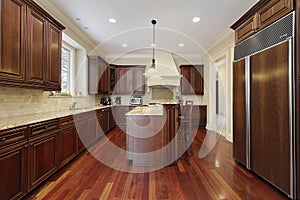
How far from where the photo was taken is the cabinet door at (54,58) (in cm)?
318

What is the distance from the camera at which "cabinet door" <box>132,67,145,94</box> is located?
778 cm

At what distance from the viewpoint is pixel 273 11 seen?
8.09 feet

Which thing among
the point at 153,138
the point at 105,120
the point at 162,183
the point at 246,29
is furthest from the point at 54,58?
the point at 246,29

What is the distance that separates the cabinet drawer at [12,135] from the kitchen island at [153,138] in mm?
1623

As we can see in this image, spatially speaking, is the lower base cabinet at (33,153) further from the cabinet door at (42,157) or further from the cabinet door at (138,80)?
the cabinet door at (138,80)

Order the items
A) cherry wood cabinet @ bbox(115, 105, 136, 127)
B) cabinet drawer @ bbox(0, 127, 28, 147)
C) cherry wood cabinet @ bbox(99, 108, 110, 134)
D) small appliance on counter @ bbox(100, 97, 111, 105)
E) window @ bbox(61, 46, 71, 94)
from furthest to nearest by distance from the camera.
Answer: cherry wood cabinet @ bbox(115, 105, 136, 127), small appliance on counter @ bbox(100, 97, 111, 105), cherry wood cabinet @ bbox(99, 108, 110, 134), window @ bbox(61, 46, 71, 94), cabinet drawer @ bbox(0, 127, 28, 147)

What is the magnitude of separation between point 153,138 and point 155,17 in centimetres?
256

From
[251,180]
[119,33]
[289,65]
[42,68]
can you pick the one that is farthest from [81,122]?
[289,65]

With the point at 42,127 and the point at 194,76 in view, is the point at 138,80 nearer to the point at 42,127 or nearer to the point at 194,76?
the point at 194,76

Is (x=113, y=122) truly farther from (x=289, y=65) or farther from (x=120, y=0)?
(x=289, y=65)

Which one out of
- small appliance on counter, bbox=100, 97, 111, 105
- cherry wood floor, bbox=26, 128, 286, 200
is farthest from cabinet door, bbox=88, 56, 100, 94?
cherry wood floor, bbox=26, 128, 286, 200

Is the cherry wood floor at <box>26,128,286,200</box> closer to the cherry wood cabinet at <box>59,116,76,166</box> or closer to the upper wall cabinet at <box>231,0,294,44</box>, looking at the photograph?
the cherry wood cabinet at <box>59,116,76,166</box>

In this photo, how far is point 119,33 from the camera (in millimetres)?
5227

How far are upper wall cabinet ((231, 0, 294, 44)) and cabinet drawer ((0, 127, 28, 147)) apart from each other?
128 inches
